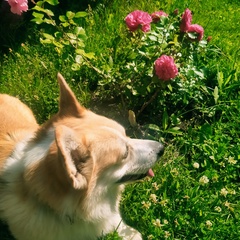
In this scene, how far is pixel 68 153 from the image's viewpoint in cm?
186

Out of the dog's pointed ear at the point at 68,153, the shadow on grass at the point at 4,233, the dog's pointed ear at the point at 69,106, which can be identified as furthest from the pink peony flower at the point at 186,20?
the shadow on grass at the point at 4,233

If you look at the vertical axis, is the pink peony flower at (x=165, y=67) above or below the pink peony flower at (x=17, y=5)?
below

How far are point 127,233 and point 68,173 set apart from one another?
1111mm

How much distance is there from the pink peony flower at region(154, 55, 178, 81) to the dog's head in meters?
0.54

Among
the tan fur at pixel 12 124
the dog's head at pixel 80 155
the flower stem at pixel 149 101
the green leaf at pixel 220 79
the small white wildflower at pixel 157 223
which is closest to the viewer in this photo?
the dog's head at pixel 80 155

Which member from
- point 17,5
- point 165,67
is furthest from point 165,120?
point 17,5

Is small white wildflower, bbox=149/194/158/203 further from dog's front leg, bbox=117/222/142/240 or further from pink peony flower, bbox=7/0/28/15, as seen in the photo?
pink peony flower, bbox=7/0/28/15

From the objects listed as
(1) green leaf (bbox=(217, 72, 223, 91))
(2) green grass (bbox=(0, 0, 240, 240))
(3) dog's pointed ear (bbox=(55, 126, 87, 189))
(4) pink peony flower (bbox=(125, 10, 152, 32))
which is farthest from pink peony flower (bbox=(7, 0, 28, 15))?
(1) green leaf (bbox=(217, 72, 223, 91))

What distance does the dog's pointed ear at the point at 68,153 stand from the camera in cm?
177

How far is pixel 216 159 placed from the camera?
323 cm

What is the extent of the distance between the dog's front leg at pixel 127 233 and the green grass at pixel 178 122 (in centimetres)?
8

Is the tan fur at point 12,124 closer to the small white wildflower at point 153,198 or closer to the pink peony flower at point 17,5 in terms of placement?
the pink peony flower at point 17,5

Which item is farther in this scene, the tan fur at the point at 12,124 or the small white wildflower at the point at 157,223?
the small white wildflower at the point at 157,223

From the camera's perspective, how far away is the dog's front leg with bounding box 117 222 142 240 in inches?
109
